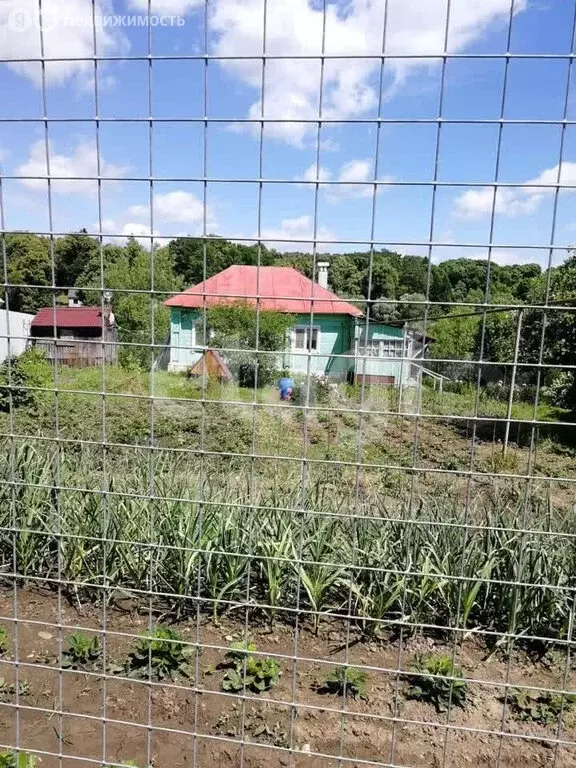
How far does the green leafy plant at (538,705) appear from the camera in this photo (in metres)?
2.00

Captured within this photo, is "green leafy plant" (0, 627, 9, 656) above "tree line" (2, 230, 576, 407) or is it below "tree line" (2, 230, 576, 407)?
below

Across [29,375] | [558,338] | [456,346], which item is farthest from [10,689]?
[29,375]

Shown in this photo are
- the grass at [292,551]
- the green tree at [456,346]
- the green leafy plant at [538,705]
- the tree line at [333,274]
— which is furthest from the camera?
the green tree at [456,346]

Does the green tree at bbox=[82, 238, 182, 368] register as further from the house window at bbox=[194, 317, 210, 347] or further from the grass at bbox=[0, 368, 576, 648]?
the grass at bbox=[0, 368, 576, 648]

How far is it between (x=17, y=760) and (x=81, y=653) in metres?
0.55

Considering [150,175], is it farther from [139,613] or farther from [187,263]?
[139,613]

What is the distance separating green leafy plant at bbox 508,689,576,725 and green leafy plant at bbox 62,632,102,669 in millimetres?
1465

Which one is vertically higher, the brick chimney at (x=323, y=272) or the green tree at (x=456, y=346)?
the brick chimney at (x=323, y=272)

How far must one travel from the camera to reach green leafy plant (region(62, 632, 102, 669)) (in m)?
2.15

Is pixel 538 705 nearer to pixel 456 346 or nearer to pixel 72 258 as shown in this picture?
pixel 72 258

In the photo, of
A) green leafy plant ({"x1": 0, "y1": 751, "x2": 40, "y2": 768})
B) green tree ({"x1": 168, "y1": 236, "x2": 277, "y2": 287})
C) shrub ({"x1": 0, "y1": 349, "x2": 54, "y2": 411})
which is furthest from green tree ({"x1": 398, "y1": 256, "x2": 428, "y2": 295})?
shrub ({"x1": 0, "y1": 349, "x2": 54, "y2": 411})

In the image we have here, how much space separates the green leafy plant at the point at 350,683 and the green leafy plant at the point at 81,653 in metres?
0.84

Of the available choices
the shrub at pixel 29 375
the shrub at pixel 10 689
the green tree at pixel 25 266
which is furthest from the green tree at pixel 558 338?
the shrub at pixel 29 375

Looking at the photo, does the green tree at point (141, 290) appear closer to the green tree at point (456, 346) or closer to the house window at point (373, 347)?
the house window at point (373, 347)
